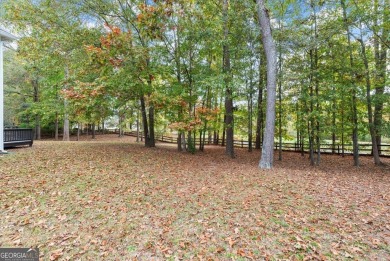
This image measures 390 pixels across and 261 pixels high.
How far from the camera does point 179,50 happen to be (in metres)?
9.90

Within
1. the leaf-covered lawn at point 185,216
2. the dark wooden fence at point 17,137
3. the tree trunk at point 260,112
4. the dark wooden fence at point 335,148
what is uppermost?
the tree trunk at point 260,112

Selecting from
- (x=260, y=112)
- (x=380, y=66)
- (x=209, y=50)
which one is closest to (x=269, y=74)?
(x=209, y=50)

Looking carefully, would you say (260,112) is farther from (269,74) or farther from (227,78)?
(269,74)

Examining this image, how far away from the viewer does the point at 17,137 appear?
9266 mm

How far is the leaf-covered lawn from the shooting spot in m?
2.97

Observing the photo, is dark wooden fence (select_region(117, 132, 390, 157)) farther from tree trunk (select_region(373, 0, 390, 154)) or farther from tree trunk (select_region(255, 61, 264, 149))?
tree trunk (select_region(373, 0, 390, 154))

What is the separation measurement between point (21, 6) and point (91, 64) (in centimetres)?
409

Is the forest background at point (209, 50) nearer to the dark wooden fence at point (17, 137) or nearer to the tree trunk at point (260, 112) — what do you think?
the tree trunk at point (260, 112)

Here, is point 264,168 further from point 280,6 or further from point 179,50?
point 280,6

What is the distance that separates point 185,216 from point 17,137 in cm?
970

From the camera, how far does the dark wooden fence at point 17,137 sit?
28.8 feet

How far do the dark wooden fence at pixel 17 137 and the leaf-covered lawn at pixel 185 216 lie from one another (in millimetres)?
3452

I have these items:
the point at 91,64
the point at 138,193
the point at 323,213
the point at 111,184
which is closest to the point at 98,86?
the point at 91,64

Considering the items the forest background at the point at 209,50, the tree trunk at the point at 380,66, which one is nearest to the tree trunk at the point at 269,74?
the forest background at the point at 209,50
